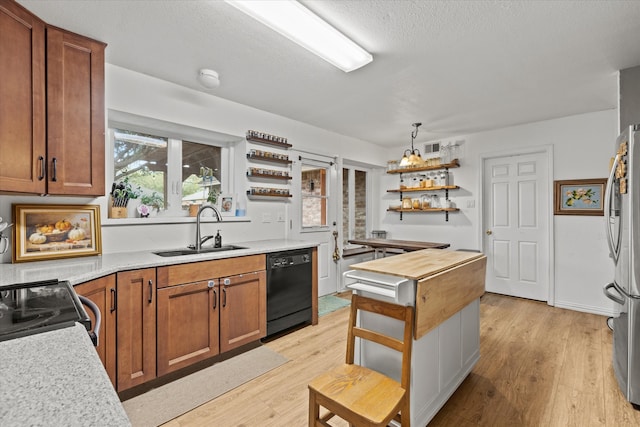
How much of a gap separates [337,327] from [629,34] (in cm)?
322

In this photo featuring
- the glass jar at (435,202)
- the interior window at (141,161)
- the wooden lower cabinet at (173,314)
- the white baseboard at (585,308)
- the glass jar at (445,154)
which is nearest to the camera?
the wooden lower cabinet at (173,314)

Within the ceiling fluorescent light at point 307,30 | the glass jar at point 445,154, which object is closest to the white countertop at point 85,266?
the ceiling fluorescent light at point 307,30

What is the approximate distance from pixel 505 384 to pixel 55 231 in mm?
3343

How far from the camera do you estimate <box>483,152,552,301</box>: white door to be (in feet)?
12.8

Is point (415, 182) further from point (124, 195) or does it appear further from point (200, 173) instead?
point (124, 195)

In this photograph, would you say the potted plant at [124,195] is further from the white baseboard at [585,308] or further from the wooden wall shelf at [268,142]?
the white baseboard at [585,308]

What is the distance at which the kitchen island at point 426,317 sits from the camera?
154 centimetres

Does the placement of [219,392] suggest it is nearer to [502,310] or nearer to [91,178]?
[91,178]

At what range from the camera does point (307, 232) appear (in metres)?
4.03

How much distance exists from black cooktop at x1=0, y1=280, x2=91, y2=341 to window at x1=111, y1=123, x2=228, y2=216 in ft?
4.60

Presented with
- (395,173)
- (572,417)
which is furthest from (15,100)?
(395,173)

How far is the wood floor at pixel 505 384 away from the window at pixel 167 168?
1.67m

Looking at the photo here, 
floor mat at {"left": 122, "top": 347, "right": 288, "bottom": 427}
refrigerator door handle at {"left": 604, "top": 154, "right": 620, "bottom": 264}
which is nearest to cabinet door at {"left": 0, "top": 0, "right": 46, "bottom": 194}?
floor mat at {"left": 122, "top": 347, "right": 288, "bottom": 427}

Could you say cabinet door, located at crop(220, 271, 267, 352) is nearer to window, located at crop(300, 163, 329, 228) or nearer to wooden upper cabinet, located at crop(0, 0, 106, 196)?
wooden upper cabinet, located at crop(0, 0, 106, 196)
